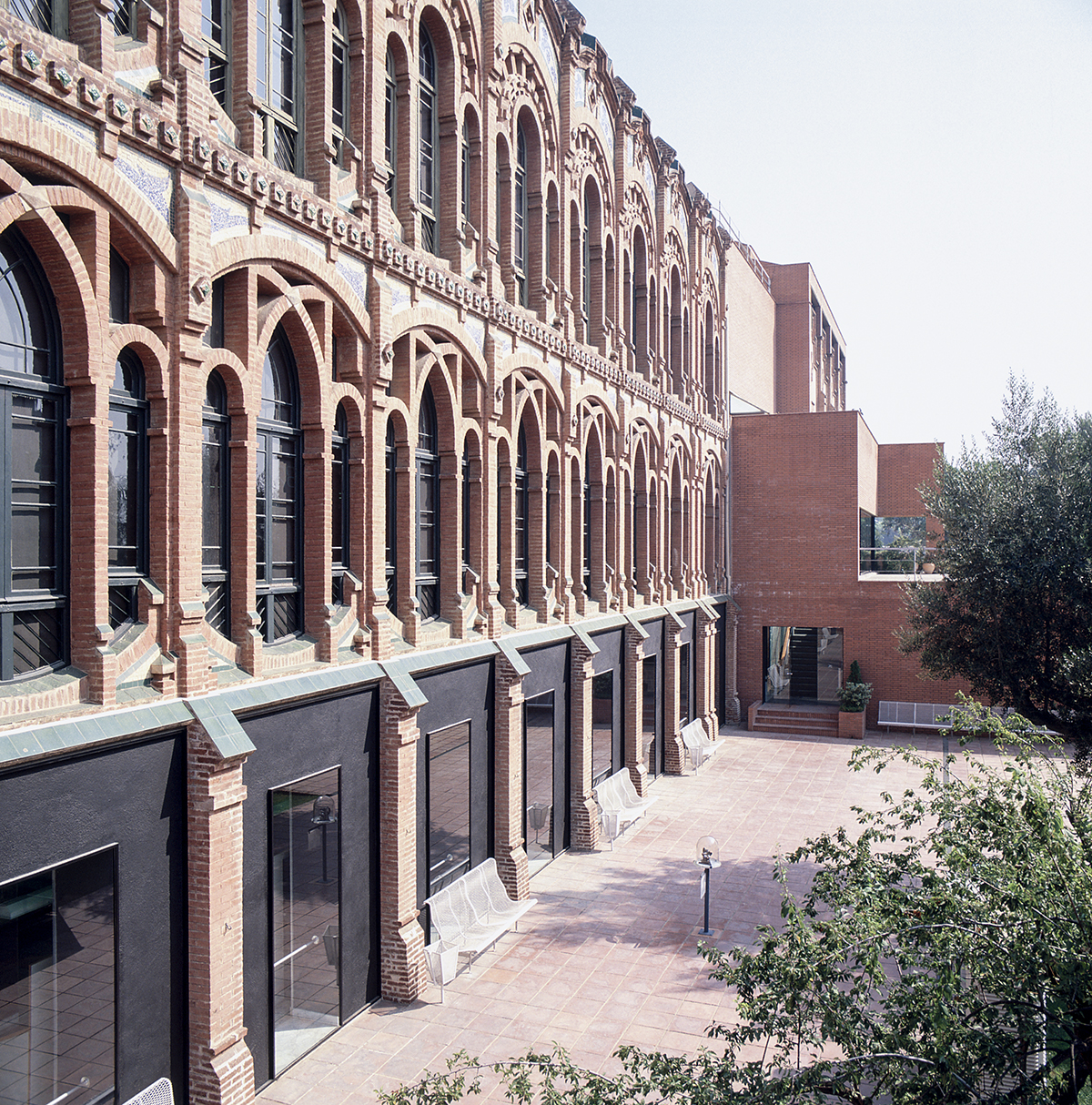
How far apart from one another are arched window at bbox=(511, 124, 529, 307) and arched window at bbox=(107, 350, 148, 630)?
29.8 ft

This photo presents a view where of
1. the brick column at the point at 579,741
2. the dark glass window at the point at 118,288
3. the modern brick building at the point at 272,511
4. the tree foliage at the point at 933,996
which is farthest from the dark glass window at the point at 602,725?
the tree foliage at the point at 933,996

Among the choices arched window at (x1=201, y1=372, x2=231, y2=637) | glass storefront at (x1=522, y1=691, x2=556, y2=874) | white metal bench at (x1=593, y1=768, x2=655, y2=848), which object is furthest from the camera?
white metal bench at (x1=593, y1=768, x2=655, y2=848)

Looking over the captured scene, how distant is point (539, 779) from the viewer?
16047 mm

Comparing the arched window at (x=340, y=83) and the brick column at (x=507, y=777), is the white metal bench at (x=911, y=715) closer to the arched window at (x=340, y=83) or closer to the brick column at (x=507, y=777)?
the brick column at (x=507, y=777)

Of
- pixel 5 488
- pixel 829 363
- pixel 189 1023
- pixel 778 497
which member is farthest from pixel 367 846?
pixel 829 363

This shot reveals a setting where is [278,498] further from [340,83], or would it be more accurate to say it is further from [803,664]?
[803,664]

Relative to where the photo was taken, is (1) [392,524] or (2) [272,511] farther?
(1) [392,524]

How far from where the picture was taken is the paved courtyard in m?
10.0

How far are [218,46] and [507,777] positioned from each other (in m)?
9.85

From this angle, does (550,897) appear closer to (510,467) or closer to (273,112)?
(510,467)

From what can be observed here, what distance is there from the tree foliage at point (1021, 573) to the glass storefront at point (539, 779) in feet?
22.6

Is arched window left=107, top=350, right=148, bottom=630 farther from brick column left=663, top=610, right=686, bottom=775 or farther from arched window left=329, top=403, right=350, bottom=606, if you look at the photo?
brick column left=663, top=610, right=686, bottom=775

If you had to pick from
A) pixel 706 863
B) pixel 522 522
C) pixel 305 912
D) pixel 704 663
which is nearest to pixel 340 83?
pixel 522 522

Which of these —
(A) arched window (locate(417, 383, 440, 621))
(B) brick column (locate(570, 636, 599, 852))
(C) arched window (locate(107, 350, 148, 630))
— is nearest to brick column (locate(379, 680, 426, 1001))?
(A) arched window (locate(417, 383, 440, 621))
